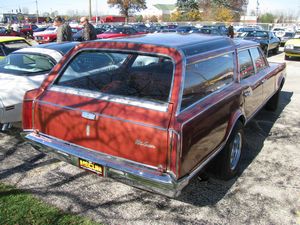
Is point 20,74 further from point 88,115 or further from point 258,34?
point 258,34

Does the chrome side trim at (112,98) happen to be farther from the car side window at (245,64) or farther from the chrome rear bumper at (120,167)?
the car side window at (245,64)

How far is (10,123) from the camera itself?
4684mm

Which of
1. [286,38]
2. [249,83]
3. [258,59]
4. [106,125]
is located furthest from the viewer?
[286,38]

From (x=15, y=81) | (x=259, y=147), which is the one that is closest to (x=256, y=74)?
(x=259, y=147)

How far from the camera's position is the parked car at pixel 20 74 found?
463 centimetres

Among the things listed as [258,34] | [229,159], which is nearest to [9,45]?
[229,159]

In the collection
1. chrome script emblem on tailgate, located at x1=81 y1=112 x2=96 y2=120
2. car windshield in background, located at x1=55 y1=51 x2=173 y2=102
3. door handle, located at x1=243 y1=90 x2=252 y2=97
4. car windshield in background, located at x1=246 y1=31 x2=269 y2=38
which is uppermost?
car windshield in background, located at x1=55 y1=51 x2=173 y2=102

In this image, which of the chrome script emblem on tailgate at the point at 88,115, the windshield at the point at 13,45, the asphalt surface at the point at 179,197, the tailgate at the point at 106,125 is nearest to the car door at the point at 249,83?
the asphalt surface at the point at 179,197

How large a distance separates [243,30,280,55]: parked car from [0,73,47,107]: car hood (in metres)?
14.2

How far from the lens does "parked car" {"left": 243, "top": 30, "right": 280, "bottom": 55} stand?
1675 cm

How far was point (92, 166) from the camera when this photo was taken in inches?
125

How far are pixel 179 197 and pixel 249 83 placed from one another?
194 centimetres

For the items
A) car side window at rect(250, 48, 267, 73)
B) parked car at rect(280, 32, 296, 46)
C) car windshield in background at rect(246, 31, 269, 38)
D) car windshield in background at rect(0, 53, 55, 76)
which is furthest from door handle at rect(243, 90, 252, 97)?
parked car at rect(280, 32, 296, 46)

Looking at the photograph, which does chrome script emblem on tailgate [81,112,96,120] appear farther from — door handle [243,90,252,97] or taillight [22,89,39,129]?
door handle [243,90,252,97]
